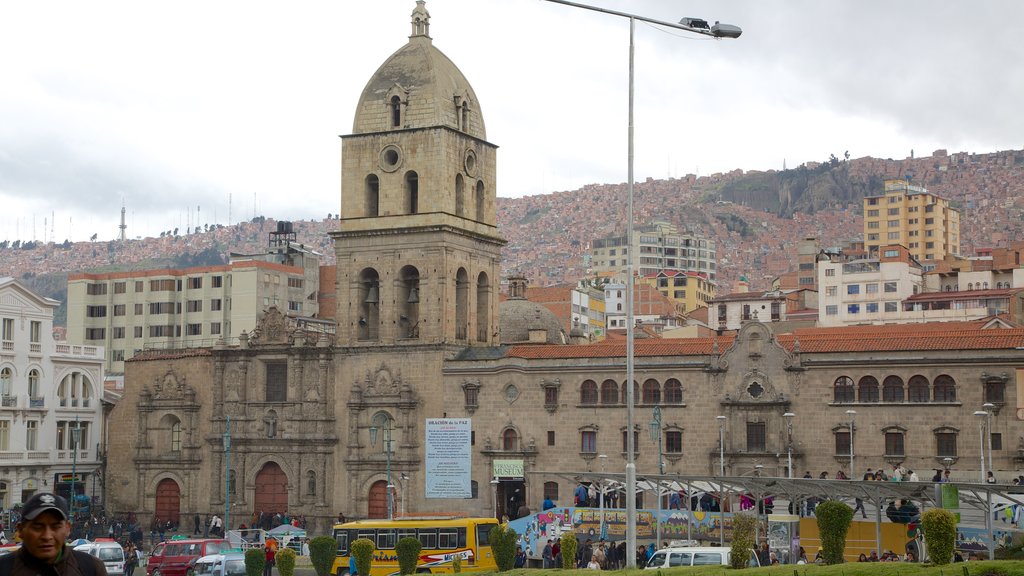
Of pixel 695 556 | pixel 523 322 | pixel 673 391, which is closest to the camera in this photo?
pixel 695 556

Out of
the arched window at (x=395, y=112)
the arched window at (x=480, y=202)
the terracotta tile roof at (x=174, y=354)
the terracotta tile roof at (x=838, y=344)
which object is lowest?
the terracotta tile roof at (x=838, y=344)

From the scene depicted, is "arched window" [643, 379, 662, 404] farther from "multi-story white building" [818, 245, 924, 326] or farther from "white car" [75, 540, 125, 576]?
"multi-story white building" [818, 245, 924, 326]

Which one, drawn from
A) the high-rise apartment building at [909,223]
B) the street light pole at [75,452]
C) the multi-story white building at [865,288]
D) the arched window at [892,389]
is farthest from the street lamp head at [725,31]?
the high-rise apartment building at [909,223]

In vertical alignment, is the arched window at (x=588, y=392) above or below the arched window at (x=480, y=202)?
below

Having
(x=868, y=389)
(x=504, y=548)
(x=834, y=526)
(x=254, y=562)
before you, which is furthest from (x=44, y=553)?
(x=868, y=389)

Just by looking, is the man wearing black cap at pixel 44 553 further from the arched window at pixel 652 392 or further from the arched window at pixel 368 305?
the arched window at pixel 368 305

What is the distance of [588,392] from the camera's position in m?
Result: 65.8

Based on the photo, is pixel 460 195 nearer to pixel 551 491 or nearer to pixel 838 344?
pixel 551 491

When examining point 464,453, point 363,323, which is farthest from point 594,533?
point 363,323

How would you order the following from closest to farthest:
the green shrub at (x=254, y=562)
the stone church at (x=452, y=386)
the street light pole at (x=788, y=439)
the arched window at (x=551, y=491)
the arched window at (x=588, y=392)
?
the green shrub at (x=254, y=562), the stone church at (x=452, y=386), the street light pole at (x=788, y=439), the arched window at (x=551, y=491), the arched window at (x=588, y=392)

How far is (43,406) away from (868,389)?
140 feet

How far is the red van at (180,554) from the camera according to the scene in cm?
4816

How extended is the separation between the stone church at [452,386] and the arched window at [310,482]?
0.05m

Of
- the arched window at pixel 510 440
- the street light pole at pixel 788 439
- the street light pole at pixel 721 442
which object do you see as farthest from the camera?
the arched window at pixel 510 440
